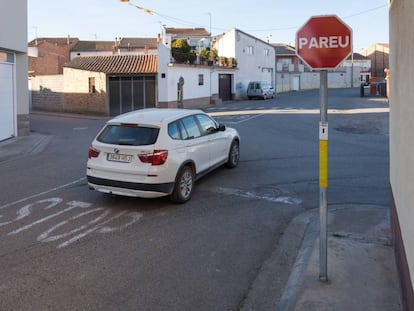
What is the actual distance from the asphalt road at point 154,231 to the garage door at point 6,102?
458 cm

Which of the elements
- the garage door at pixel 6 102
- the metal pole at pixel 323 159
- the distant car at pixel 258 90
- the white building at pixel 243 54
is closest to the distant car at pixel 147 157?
the metal pole at pixel 323 159

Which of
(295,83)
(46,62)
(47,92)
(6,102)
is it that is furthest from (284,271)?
(295,83)

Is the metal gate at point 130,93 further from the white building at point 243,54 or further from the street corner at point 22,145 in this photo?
the white building at point 243,54

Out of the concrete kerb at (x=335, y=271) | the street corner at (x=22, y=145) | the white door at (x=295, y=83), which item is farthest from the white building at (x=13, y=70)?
the white door at (x=295, y=83)

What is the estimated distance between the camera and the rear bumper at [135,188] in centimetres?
748

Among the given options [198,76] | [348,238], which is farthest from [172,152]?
[198,76]

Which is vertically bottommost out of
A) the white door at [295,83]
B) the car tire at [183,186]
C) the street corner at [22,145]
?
the car tire at [183,186]

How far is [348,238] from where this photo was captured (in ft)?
20.0

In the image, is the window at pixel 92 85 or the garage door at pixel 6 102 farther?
the window at pixel 92 85

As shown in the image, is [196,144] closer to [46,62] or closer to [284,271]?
[284,271]

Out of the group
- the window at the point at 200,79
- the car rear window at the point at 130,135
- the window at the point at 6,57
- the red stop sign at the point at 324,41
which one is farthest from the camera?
the window at the point at 200,79

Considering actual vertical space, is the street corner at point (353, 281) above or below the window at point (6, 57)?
below

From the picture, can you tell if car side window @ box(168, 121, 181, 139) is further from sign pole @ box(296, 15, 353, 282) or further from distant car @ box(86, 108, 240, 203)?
sign pole @ box(296, 15, 353, 282)

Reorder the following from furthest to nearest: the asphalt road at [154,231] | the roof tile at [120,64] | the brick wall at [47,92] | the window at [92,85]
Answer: the brick wall at [47,92] < the window at [92,85] < the roof tile at [120,64] < the asphalt road at [154,231]
